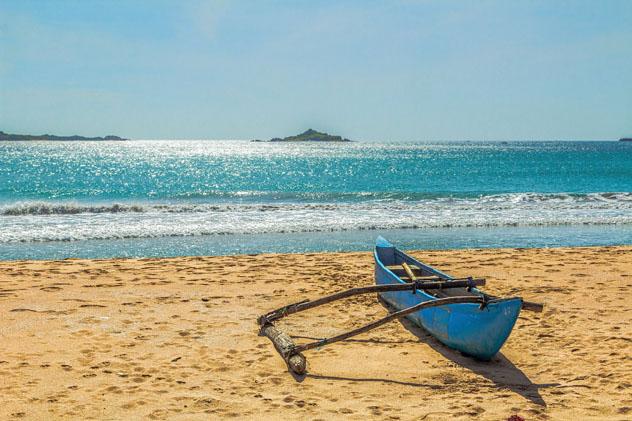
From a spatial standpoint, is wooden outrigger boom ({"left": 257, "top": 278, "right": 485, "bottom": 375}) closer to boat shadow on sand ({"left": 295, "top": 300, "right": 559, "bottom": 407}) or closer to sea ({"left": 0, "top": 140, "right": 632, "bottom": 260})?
boat shadow on sand ({"left": 295, "top": 300, "right": 559, "bottom": 407})

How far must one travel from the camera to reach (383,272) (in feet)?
33.0

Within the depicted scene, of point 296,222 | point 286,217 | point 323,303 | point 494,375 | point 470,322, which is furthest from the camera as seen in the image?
point 286,217

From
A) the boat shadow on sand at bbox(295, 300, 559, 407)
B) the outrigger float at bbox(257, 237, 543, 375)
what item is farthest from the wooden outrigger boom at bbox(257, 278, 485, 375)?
the boat shadow on sand at bbox(295, 300, 559, 407)

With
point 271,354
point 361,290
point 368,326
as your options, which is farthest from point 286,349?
point 361,290

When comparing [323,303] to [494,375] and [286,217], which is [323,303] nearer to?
[494,375]

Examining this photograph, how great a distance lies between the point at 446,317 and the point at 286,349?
2058 millimetres

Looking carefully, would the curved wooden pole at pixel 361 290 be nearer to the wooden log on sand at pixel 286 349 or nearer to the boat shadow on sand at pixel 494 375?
the wooden log on sand at pixel 286 349

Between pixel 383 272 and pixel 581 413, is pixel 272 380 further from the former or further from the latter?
pixel 383 272

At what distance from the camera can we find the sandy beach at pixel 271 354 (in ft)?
19.7

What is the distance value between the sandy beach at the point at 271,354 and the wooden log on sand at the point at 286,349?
13 centimetres

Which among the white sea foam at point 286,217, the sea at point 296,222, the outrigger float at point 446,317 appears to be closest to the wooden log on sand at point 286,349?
the outrigger float at point 446,317

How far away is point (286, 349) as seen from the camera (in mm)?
7293

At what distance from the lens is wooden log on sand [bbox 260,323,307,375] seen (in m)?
6.90

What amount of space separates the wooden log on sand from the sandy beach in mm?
126
